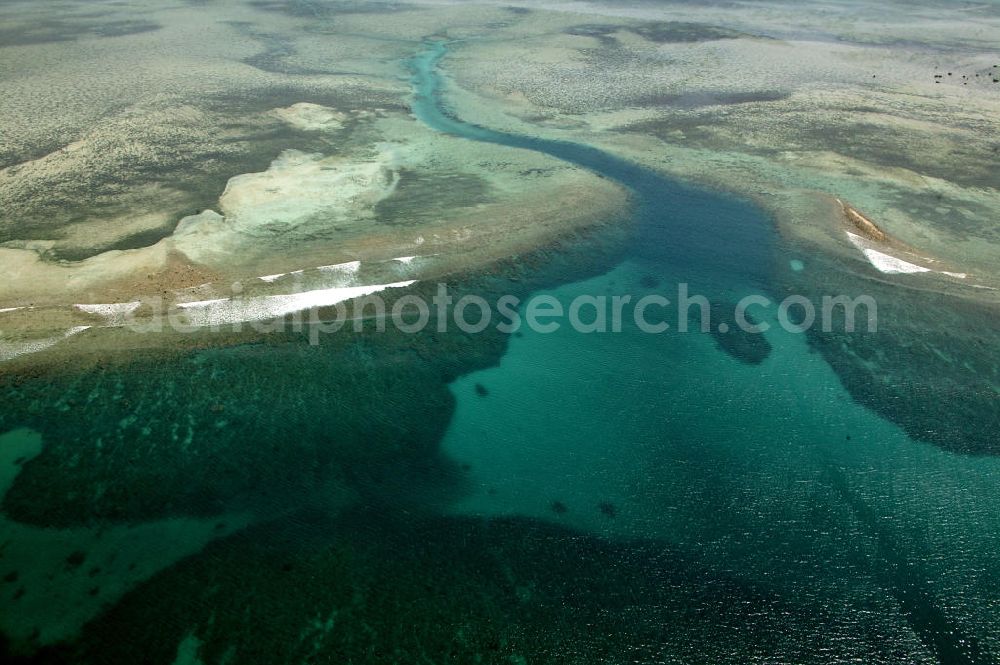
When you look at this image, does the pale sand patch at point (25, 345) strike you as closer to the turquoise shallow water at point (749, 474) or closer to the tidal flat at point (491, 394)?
the tidal flat at point (491, 394)

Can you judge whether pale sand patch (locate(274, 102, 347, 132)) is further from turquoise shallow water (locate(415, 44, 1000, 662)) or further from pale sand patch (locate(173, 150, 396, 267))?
turquoise shallow water (locate(415, 44, 1000, 662))

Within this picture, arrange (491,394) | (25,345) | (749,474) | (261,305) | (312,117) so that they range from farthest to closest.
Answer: (312,117)
(261,305)
(25,345)
(491,394)
(749,474)

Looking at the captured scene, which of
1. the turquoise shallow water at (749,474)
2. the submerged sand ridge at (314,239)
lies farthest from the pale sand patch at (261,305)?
the turquoise shallow water at (749,474)

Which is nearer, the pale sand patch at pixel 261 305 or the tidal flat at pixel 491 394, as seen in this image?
the tidal flat at pixel 491 394

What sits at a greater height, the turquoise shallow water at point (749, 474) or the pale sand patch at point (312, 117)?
the pale sand patch at point (312, 117)

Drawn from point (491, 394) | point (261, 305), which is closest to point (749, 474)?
point (491, 394)

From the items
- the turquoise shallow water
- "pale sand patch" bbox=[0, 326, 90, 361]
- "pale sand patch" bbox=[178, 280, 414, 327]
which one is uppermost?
"pale sand patch" bbox=[178, 280, 414, 327]

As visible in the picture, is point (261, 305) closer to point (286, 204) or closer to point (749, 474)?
point (286, 204)

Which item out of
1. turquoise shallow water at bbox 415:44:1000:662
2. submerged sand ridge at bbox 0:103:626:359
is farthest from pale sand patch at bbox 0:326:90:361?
turquoise shallow water at bbox 415:44:1000:662
